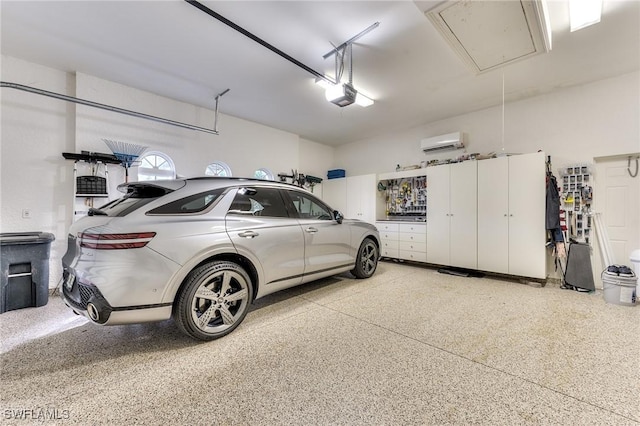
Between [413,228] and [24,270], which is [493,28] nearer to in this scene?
[413,228]

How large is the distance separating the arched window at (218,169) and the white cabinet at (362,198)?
3.05m

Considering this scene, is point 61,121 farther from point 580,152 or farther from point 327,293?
point 580,152

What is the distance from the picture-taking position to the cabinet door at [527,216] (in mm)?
3827

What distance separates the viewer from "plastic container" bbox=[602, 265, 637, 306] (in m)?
3.03

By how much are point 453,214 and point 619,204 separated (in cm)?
217

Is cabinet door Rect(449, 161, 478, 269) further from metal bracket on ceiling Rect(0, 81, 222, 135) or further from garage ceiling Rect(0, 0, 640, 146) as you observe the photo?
metal bracket on ceiling Rect(0, 81, 222, 135)

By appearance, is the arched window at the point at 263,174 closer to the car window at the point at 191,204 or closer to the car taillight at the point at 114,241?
the car window at the point at 191,204

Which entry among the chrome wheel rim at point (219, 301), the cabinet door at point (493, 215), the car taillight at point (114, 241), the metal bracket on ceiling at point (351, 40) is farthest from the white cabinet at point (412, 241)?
the car taillight at point (114, 241)

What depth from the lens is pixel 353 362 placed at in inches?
72.2

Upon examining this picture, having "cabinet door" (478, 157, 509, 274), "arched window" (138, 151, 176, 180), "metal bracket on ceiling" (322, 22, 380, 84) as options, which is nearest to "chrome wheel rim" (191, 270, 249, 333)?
"metal bracket on ceiling" (322, 22, 380, 84)

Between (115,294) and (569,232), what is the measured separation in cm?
590

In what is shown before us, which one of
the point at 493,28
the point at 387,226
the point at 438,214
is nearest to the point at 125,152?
the point at 493,28

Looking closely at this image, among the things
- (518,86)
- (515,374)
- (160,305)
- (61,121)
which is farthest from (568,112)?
(61,121)

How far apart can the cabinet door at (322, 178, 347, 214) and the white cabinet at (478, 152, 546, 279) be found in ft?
10.3
